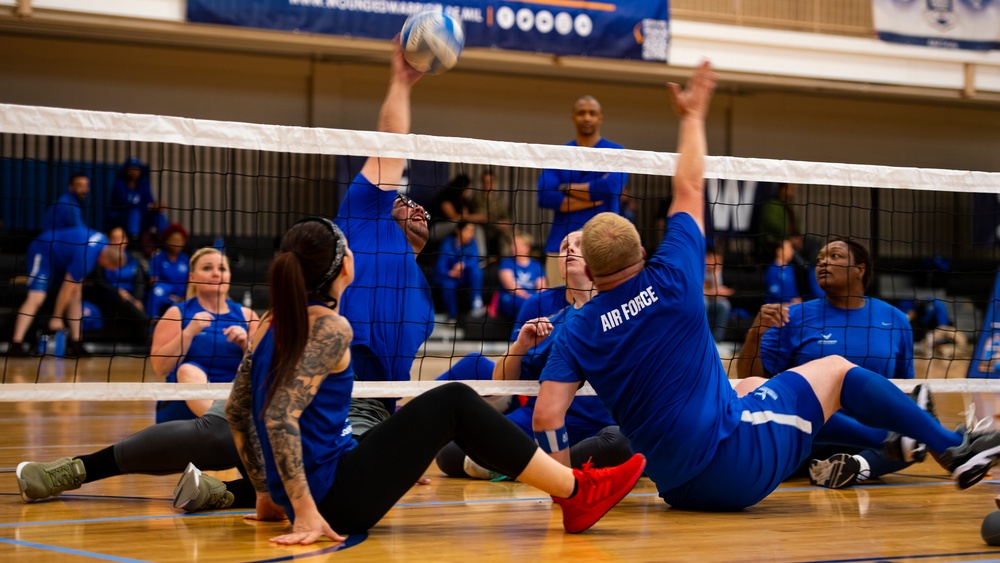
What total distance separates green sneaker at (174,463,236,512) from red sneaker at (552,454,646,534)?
1412 millimetres

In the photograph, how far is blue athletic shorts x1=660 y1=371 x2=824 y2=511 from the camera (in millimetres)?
3998

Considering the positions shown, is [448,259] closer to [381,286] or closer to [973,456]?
[381,286]

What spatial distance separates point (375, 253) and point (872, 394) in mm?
2192

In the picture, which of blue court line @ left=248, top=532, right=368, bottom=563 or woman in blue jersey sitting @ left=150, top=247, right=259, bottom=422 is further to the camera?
woman in blue jersey sitting @ left=150, top=247, right=259, bottom=422

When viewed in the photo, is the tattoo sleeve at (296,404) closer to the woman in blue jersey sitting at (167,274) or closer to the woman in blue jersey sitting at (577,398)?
the woman in blue jersey sitting at (577,398)

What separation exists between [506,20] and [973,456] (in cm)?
1097

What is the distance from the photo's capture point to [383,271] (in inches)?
193

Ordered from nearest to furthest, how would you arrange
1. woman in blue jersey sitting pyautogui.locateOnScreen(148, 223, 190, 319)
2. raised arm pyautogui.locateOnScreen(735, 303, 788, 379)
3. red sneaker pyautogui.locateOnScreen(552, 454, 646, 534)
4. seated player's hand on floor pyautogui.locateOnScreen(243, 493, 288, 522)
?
red sneaker pyautogui.locateOnScreen(552, 454, 646, 534), seated player's hand on floor pyautogui.locateOnScreen(243, 493, 288, 522), raised arm pyautogui.locateOnScreen(735, 303, 788, 379), woman in blue jersey sitting pyautogui.locateOnScreen(148, 223, 190, 319)

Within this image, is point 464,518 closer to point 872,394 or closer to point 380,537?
point 380,537

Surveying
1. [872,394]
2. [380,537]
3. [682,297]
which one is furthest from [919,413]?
[380,537]

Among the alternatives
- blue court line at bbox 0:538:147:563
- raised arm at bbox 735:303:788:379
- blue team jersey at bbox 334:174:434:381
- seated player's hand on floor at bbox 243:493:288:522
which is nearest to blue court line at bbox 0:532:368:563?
blue court line at bbox 0:538:147:563

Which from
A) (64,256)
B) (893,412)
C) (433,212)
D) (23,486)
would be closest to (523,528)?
(893,412)

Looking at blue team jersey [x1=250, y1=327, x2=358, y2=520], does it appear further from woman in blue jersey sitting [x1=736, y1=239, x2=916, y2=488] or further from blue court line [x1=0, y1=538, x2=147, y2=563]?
woman in blue jersey sitting [x1=736, y1=239, x2=916, y2=488]

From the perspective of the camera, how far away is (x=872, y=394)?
13.3ft
